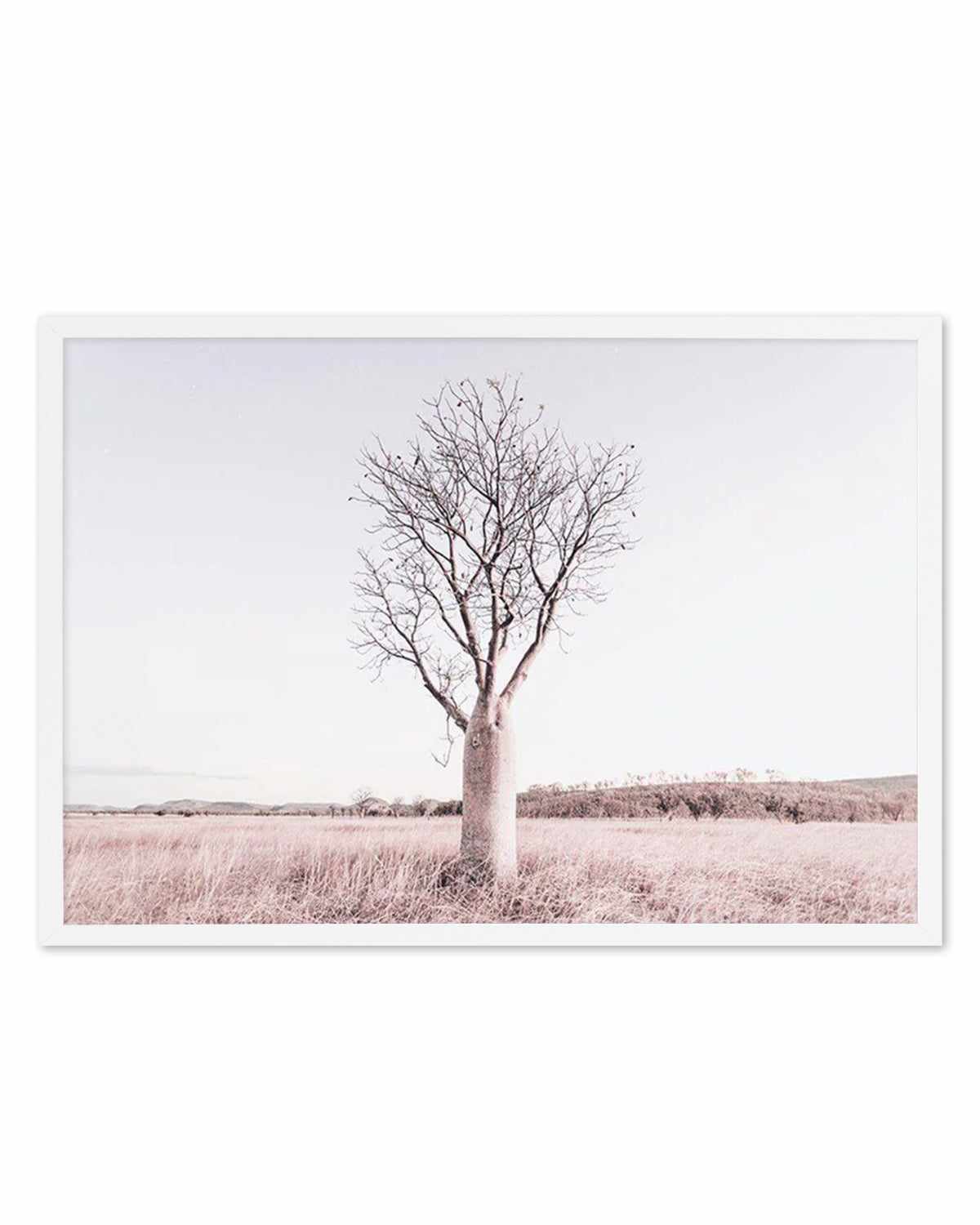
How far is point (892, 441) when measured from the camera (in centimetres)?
264

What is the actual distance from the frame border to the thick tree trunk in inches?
5.5

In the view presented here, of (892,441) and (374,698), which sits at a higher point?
(892,441)

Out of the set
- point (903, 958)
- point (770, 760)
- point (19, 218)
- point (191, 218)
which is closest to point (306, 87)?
point (191, 218)

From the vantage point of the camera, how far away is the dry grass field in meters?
2.57

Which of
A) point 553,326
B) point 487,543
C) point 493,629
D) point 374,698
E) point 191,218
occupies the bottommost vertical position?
point 374,698

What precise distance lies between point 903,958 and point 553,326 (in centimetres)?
164

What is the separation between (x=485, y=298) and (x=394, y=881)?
1337 millimetres

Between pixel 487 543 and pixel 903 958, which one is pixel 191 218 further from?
pixel 903 958

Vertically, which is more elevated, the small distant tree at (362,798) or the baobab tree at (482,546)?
the baobab tree at (482,546)

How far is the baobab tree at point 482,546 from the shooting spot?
103 inches

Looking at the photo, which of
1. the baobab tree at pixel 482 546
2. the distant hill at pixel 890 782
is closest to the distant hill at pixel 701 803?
the distant hill at pixel 890 782

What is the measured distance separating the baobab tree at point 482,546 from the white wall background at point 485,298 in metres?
0.30

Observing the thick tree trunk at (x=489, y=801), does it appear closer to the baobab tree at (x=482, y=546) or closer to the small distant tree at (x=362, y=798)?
the baobab tree at (x=482, y=546)

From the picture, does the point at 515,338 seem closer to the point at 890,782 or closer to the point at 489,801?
the point at 489,801
